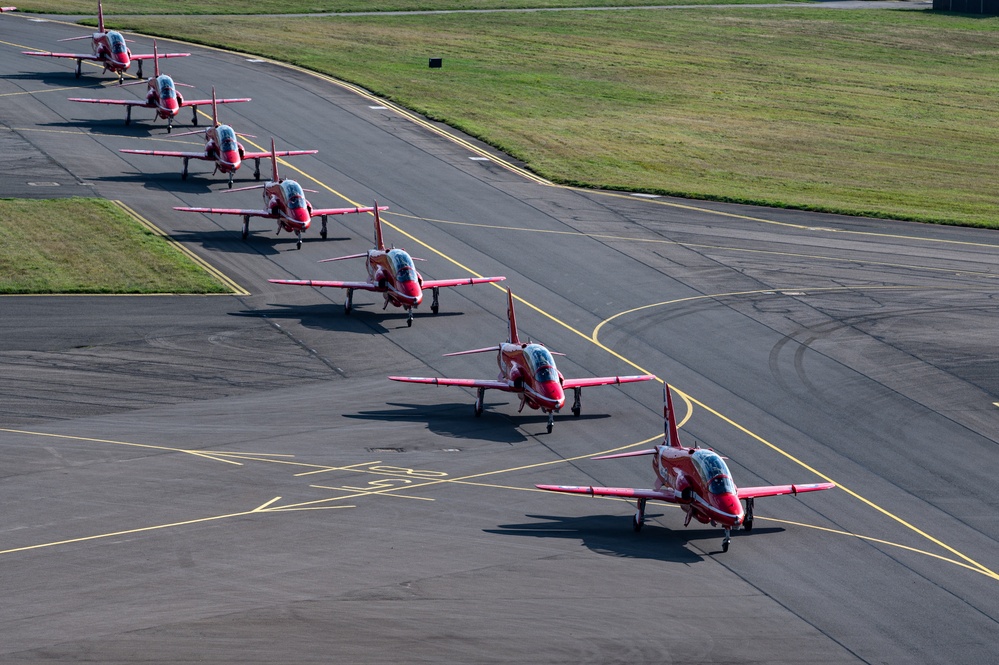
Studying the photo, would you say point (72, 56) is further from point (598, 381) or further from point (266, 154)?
point (598, 381)

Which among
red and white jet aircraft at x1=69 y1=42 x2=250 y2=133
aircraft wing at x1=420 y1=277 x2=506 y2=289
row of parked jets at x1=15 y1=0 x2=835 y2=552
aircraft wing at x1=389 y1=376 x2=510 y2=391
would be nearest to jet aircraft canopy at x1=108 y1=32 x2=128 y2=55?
red and white jet aircraft at x1=69 y1=42 x2=250 y2=133

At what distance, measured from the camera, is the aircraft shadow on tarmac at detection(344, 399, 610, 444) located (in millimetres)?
54438

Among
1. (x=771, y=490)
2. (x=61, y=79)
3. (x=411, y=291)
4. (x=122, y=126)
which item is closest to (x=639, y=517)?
(x=771, y=490)

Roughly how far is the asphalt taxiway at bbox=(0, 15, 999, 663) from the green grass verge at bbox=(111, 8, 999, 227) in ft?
27.2

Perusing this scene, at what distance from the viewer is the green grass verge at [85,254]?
7056cm

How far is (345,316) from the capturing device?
6788 centimetres

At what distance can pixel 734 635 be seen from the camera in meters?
38.8

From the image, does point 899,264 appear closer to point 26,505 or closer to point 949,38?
point 26,505

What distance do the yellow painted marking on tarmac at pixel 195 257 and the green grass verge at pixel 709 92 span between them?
81.8 feet

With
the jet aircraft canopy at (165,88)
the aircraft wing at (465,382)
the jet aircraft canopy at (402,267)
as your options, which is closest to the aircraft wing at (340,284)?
the jet aircraft canopy at (402,267)

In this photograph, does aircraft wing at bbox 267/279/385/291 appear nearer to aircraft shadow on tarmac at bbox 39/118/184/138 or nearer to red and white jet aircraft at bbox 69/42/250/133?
red and white jet aircraft at bbox 69/42/250/133

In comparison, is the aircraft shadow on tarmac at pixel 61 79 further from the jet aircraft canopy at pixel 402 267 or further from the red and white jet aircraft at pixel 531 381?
the red and white jet aircraft at pixel 531 381

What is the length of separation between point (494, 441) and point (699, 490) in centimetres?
1102

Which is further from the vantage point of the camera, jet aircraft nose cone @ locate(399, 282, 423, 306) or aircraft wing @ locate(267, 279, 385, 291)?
aircraft wing @ locate(267, 279, 385, 291)
